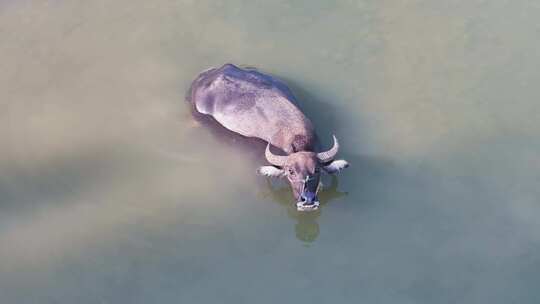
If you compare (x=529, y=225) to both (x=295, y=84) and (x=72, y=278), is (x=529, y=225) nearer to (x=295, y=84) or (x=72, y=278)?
(x=295, y=84)

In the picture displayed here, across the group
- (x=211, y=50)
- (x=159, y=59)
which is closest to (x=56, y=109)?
(x=159, y=59)

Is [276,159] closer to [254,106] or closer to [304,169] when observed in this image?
[304,169]

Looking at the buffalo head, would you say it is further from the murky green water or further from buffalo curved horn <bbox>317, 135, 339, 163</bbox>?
the murky green water

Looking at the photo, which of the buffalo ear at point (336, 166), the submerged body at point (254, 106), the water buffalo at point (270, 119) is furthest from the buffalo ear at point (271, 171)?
the buffalo ear at point (336, 166)

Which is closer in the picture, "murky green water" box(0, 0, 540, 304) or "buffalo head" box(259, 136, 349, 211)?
"murky green water" box(0, 0, 540, 304)

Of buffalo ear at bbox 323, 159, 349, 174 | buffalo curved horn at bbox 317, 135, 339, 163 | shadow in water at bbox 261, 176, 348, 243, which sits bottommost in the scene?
shadow in water at bbox 261, 176, 348, 243

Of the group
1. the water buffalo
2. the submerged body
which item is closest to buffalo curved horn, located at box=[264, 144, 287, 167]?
the water buffalo

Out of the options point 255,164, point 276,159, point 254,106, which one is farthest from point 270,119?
point 276,159
